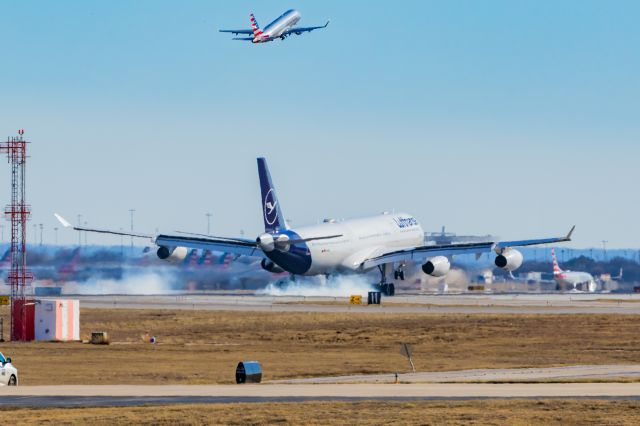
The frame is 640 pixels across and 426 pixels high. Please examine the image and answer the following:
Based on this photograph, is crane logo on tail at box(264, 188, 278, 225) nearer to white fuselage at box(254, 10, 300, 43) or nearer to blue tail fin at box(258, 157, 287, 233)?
blue tail fin at box(258, 157, 287, 233)

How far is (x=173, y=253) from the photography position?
140 meters

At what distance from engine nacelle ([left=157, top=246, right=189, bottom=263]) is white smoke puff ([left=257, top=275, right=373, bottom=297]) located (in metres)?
12.3

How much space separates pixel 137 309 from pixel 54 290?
155 ft

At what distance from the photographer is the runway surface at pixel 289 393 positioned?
47.4 metres

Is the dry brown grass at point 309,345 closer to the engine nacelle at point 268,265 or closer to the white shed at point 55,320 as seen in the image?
the white shed at point 55,320

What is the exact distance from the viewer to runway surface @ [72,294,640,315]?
11576 cm

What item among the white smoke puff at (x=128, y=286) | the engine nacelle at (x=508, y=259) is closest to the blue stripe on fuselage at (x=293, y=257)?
the engine nacelle at (x=508, y=259)

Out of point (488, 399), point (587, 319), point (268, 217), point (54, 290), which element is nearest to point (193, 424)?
point (488, 399)

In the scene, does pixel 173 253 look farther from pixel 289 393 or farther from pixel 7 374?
pixel 289 393

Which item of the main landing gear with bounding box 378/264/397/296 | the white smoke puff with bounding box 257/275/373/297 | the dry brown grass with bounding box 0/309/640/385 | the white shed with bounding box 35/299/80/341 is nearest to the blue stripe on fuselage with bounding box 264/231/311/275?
the white smoke puff with bounding box 257/275/373/297

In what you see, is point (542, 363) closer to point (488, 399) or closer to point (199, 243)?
point (488, 399)

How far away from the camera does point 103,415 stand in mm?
42500

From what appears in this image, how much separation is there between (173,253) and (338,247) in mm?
15809

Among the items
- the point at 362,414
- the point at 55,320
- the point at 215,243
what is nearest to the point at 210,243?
the point at 215,243
